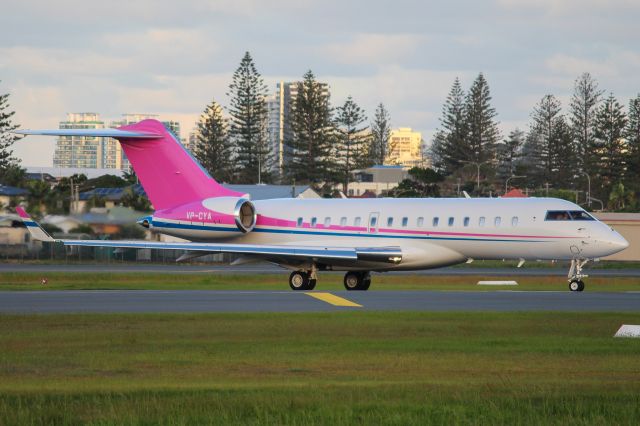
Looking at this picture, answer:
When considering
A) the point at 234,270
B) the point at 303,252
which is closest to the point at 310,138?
the point at 234,270

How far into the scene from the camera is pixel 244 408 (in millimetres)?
13836

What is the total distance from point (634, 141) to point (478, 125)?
20763mm

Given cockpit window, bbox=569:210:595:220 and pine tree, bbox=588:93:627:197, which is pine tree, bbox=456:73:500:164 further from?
cockpit window, bbox=569:210:595:220

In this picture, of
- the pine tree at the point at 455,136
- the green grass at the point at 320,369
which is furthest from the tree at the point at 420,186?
the green grass at the point at 320,369

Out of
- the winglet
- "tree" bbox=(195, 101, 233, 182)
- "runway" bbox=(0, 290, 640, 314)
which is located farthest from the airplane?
"tree" bbox=(195, 101, 233, 182)

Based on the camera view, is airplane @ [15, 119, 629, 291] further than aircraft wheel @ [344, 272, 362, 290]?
No

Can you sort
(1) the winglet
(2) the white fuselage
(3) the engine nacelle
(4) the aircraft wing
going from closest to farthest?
1. (1) the winglet
2. (2) the white fuselage
3. (4) the aircraft wing
4. (3) the engine nacelle

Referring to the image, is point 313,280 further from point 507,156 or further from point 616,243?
point 507,156

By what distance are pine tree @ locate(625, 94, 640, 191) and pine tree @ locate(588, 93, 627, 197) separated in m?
0.98

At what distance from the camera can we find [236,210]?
1661 inches

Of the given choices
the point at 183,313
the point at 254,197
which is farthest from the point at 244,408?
the point at 254,197

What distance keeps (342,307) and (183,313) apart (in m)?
4.44

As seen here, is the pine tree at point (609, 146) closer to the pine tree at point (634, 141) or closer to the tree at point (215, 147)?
the pine tree at point (634, 141)

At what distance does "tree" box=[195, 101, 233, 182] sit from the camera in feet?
467
